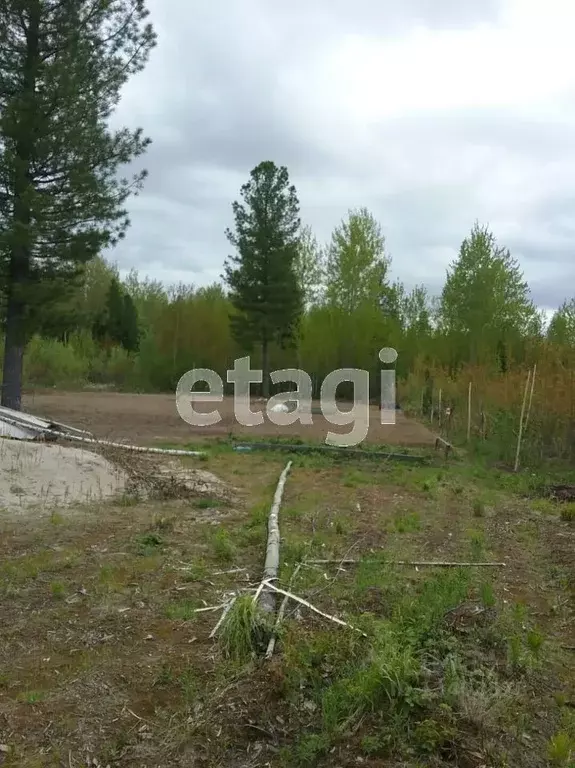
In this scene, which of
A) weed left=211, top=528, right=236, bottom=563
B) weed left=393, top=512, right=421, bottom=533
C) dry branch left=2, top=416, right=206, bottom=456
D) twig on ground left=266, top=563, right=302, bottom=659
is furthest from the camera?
dry branch left=2, top=416, right=206, bottom=456

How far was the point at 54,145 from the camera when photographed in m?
11.9

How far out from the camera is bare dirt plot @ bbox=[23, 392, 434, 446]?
40.7ft

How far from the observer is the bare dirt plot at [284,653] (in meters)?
2.60

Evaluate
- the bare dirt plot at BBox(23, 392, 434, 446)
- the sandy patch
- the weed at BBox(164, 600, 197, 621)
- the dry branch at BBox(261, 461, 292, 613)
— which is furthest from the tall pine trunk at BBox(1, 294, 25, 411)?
the weed at BBox(164, 600, 197, 621)

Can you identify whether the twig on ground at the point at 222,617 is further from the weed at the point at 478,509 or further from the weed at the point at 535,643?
the weed at the point at 478,509

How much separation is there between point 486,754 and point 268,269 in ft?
69.2

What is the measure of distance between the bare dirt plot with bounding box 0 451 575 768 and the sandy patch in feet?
2.65

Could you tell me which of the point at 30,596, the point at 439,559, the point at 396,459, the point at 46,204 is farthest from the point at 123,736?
the point at 46,204

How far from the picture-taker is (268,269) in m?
22.9

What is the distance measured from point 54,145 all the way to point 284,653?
1095 centimetres

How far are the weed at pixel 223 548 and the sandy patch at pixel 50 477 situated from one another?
1918 millimetres

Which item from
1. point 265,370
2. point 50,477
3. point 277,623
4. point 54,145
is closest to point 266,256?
point 265,370

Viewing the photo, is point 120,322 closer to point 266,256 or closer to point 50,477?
point 266,256

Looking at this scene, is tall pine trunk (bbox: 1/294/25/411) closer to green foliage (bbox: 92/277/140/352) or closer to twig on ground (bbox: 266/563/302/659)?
twig on ground (bbox: 266/563/302/659)
